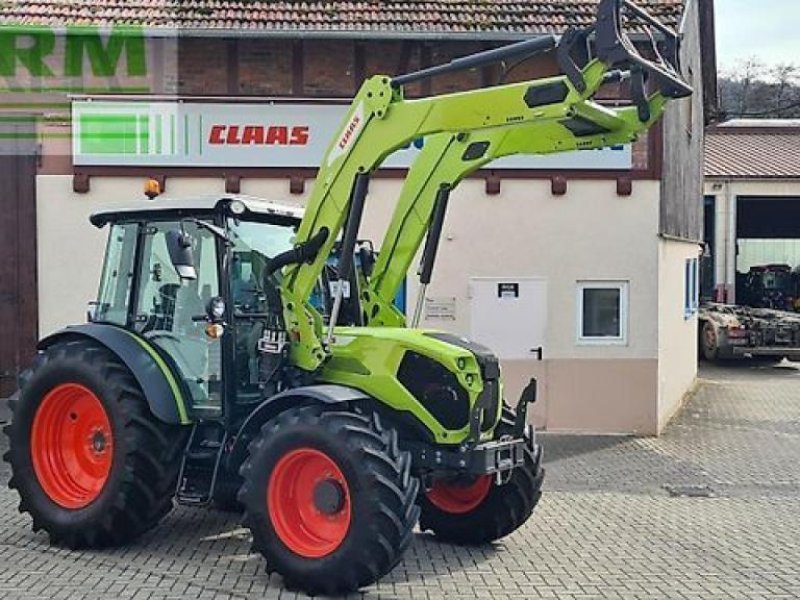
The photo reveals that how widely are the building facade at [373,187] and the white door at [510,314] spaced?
0.06ft

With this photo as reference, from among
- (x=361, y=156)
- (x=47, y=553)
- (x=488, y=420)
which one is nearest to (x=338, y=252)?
(x=361, y=156)

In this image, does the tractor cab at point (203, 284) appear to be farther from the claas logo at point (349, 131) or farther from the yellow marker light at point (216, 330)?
the claas logo at point (349, 131)

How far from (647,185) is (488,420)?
7066mm

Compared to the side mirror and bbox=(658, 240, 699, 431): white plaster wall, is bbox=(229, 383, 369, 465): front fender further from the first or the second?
bbox=(658, 240, 699, 431): white plaster wall

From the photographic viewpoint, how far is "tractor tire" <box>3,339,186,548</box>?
7.43 m

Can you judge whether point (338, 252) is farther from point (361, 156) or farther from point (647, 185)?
point (647, 185)

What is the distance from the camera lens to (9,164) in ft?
44.6

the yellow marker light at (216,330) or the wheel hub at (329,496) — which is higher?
the yellow marker light at (216,330)

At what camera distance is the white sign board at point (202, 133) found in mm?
13430

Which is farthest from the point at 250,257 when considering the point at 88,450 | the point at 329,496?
the point at 329,496

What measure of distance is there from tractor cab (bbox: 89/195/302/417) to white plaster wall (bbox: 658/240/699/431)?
7.26 meters

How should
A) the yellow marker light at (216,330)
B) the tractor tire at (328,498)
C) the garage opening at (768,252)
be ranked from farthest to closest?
the garage opening at (768,252), the yellow marker light at (216,330), the tractor tire at (328,498)

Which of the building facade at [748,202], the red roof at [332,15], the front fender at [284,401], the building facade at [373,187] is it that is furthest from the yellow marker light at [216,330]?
the building facade at [748,202]

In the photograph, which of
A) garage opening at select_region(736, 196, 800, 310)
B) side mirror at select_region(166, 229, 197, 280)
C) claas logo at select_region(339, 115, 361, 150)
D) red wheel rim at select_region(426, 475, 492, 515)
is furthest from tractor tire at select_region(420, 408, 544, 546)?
garage opening at select_region(736, 196, 800, 310)
